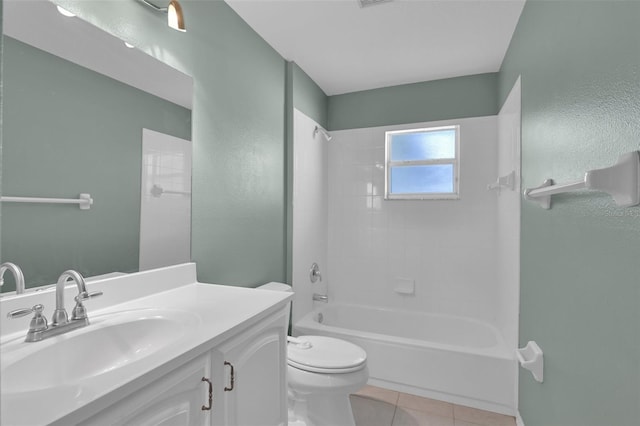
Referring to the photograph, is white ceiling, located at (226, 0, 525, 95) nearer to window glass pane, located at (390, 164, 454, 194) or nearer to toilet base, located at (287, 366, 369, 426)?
window glass pane, located at (390, 164, 454, 194)

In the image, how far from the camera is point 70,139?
1104 millimetres

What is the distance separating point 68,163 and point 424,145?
2.74 metres

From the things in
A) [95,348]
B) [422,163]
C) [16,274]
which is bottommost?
[95,348]

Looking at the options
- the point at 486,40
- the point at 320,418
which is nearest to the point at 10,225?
the point at 320,418

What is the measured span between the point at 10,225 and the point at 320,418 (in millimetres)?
1586

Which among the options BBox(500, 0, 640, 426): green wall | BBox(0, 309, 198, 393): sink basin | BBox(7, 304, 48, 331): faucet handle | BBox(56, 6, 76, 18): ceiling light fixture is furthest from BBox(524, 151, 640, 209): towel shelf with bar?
BBox(56, 6, 76, 18): ceiling light fixture

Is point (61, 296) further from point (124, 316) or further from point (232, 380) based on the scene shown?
point (232, 380)

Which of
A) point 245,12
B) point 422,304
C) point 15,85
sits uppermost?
point 245,12

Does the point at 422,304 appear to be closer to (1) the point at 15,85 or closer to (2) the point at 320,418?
(2) the point at 320,418

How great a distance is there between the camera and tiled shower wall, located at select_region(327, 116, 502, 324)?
279cm

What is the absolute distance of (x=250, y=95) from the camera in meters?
2.09

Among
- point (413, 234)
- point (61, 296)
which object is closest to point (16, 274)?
point (61, 296)

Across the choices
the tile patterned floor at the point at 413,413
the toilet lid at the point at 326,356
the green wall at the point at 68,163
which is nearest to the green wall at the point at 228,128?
the green wall at the point at 68,163

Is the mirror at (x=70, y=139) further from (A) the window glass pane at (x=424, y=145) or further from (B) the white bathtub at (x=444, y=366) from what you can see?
(A) the window glass pane at (x=424, y=145)
